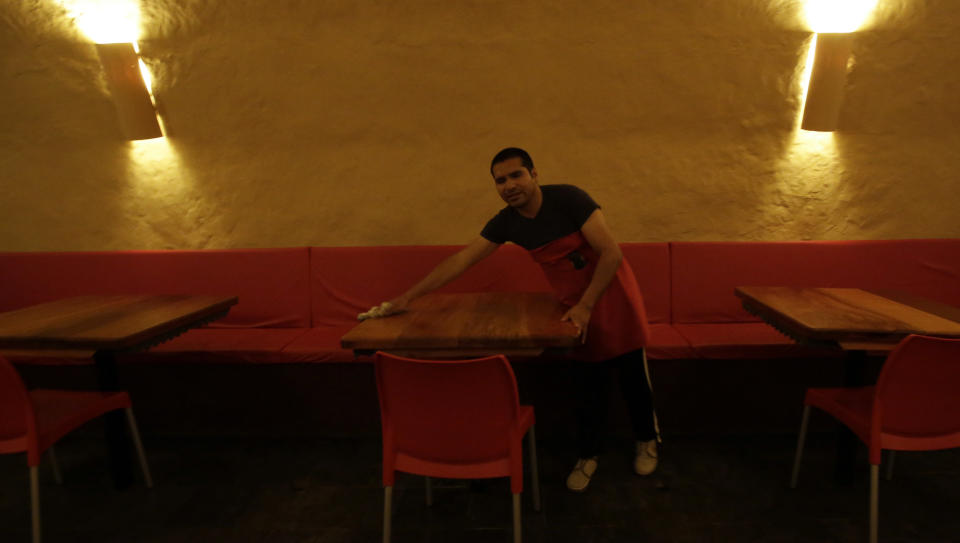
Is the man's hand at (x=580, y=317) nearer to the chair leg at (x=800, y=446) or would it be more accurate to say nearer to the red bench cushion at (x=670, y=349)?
the red bench cushion at (x=670, y=349)

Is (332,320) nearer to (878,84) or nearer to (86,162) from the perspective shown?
(86,162)

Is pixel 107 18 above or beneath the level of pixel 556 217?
above

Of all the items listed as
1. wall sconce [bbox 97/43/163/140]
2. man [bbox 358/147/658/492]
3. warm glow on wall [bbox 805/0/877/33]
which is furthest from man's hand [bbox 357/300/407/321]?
warm glow on wall [bbox 805/0/877/33]

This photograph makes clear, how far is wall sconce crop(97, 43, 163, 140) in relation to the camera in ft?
10.5

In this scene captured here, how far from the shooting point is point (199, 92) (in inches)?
131

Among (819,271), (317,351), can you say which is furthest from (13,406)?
(819,271)

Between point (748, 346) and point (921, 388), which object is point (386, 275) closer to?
point (748, 346)

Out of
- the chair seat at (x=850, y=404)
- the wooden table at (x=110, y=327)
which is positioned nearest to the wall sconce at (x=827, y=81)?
the chair seat at (x=850, y=404)

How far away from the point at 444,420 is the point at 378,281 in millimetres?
1764

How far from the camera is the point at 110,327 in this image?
211 centimetres

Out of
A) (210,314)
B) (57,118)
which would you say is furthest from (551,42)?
(57,118)

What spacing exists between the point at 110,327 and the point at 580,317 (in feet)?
5.92

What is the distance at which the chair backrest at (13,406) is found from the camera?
5.80 feet

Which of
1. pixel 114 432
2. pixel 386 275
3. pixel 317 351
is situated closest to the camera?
pixel 114 432
